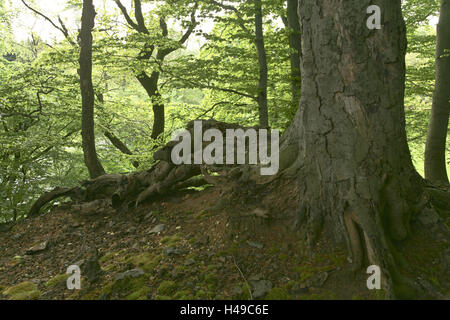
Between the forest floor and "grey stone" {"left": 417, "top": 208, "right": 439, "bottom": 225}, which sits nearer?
the forest floor

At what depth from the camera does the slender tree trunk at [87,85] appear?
5.37 meters

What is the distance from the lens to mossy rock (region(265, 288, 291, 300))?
243 centimetres

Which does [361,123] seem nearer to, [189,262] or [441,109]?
[189,262]

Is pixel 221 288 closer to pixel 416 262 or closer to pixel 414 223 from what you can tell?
pixel 416 262

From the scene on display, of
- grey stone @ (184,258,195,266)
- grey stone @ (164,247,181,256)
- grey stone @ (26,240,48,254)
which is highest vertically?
grey stone @ (164,247,181,256)

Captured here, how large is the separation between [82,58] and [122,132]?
22.6 ft

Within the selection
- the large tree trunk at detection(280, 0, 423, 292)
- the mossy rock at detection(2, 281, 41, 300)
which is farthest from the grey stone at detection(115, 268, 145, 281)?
the large tree trunk at detection(280, 0, 423, 292)

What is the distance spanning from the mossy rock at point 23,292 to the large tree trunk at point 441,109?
701cm

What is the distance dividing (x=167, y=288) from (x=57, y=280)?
1.30 metres

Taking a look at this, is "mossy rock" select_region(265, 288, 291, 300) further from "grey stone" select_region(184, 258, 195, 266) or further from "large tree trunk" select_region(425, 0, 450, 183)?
"large tree trunk" select_region(425, 0, 450, 183)

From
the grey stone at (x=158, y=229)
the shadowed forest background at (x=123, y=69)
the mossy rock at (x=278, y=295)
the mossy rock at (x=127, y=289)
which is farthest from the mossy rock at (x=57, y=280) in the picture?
the shadowed forest background at (x=123, y=69)

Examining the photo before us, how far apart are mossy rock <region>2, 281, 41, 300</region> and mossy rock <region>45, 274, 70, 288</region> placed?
0.37 feet

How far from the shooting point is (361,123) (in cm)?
254

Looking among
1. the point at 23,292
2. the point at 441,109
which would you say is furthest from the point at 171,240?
the point at 441,109
